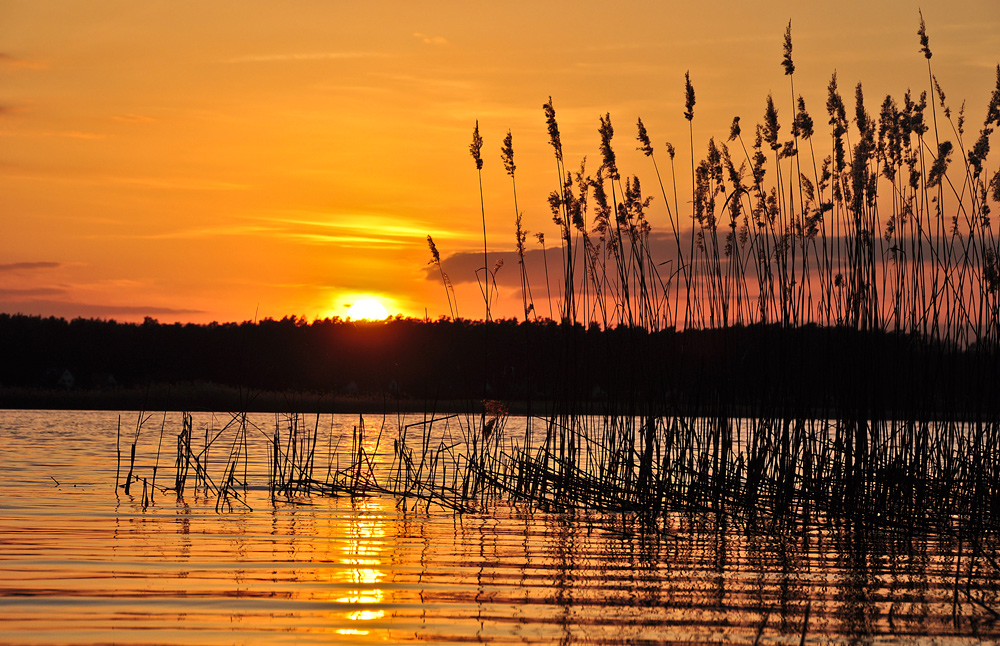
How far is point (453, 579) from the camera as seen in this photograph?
3.98m

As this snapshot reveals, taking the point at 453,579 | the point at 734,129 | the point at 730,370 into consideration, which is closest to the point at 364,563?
the point at 453,579

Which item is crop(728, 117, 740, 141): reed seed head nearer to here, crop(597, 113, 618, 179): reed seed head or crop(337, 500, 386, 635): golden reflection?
crop(597, 113, 618, 179): reed seed head

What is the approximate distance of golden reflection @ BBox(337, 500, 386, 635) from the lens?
3.37m

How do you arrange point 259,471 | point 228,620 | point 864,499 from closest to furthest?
point 228,620
point 864,499
point 259,471

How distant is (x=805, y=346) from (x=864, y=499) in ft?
3.36

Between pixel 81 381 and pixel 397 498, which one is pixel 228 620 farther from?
pixel 81 381

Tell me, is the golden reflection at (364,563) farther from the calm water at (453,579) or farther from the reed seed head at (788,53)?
the reed seed head at (788,53)

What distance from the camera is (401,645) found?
2963 mm

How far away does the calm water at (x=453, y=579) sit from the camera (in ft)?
10.4

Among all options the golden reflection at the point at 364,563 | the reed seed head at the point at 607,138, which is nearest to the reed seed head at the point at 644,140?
the reed seed head at the point at 607,138

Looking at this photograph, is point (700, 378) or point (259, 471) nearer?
point (700, 378)

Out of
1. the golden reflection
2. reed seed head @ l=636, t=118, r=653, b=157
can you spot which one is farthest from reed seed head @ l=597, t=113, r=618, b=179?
the golden reflection

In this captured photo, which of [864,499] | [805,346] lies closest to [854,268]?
[805,346]

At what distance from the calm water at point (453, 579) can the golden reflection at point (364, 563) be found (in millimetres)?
18
